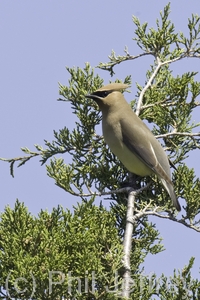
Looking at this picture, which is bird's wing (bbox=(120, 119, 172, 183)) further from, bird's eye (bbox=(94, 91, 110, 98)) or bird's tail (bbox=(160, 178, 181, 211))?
bird's tail (bbox=(160, 178, 181, 211))

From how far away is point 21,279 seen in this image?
11.8ft

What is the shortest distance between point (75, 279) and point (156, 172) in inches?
61.9

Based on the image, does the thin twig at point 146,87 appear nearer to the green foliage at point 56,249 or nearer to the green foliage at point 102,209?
the green foliage at point 102,209

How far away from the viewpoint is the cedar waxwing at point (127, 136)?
16.5 feet

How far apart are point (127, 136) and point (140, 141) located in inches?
4.8

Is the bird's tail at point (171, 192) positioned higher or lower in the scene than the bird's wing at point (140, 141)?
lower

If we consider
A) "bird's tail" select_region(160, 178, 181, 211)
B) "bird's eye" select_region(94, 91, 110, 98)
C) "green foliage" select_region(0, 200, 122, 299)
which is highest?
"bird's eye" select_region(94, 91, 110, 98)

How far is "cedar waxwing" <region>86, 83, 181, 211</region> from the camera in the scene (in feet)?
16.5

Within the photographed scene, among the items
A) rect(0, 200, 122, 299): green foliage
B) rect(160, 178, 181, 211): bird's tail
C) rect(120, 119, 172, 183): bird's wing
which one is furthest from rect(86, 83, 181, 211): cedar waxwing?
rect(0, 200, 122, 299): green foliage

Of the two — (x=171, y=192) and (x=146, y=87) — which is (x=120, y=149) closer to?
(x=146, y=87)

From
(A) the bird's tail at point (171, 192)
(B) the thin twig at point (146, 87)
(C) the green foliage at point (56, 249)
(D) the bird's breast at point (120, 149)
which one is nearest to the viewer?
(C) the green foliage at point (56, 249)

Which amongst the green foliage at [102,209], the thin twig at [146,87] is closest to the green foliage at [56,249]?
the green foliage at [102,209]

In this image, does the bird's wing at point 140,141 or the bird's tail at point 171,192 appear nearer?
the bird's tail at point 171,192

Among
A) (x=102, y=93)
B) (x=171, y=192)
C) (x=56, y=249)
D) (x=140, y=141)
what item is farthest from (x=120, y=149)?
(x=56, y=249)
